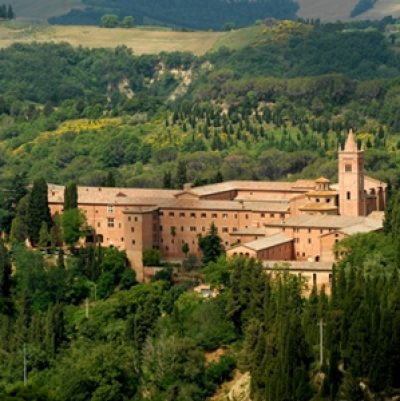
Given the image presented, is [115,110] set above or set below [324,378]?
above

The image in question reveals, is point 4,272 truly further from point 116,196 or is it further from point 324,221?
point 324,221

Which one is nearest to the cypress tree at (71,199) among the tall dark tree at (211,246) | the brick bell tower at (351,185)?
the tall dark tree at (211,246)

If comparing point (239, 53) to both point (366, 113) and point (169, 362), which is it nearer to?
point (366, 113)

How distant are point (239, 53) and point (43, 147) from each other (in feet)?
174

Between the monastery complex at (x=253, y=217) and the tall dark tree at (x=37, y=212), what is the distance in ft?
4.68

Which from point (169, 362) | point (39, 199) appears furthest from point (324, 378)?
point (39, 199)

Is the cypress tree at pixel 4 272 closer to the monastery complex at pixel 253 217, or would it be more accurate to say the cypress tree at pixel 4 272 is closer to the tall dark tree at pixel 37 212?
the tall dark tree at pixel 37 212

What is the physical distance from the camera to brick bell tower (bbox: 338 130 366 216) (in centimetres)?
8831

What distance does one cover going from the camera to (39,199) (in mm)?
92750

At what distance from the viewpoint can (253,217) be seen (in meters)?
89.6

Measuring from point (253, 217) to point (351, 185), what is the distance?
4314mm

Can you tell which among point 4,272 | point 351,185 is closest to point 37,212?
point 4,272

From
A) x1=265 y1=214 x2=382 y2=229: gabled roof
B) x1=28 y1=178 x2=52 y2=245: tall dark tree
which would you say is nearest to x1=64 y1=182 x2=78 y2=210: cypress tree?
x1=28 y1=178 x2=52 y2=245: tall dark tree

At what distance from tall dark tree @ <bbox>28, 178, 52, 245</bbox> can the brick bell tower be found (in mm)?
12993
